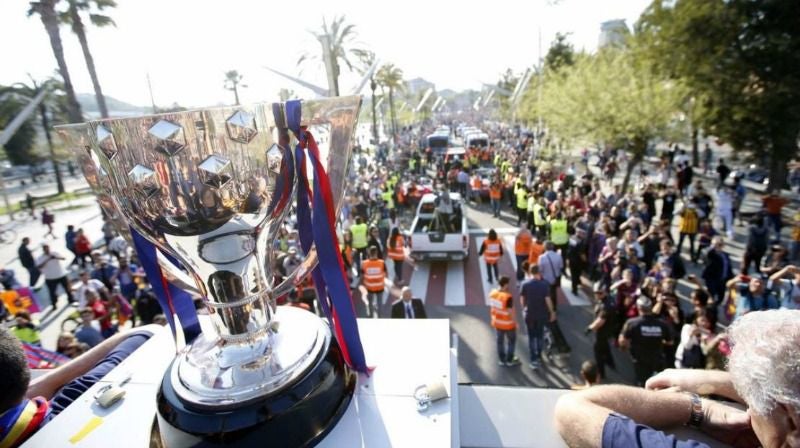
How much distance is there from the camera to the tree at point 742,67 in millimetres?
12242

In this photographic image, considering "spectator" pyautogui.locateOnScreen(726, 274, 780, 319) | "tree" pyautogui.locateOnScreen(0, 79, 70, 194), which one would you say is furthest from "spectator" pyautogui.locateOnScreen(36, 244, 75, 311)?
"tree" pyautogui.locateOnScreen(0, 79, 70, 194)

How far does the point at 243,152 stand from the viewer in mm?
1040

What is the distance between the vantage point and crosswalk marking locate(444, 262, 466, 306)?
28.0 ft

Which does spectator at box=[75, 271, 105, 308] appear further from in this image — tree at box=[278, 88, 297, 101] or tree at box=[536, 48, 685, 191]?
tree at box=[536, 48, 685, 191]

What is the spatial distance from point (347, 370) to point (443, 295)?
772cm

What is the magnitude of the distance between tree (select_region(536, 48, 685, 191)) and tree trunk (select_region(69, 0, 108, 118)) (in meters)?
17.0

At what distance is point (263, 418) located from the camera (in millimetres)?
1076

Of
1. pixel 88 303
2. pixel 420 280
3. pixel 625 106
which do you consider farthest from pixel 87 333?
pixel 625 106

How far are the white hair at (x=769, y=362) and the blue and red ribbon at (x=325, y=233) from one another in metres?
1.04

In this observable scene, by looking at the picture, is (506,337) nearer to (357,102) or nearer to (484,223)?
(357,102)

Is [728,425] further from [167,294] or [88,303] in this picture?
[88,303]

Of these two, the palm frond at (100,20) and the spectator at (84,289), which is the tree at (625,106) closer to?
the spectator at (84,289)

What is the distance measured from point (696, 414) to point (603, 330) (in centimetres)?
471

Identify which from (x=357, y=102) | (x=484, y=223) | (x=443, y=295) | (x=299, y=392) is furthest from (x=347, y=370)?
(x=484, y=223)
